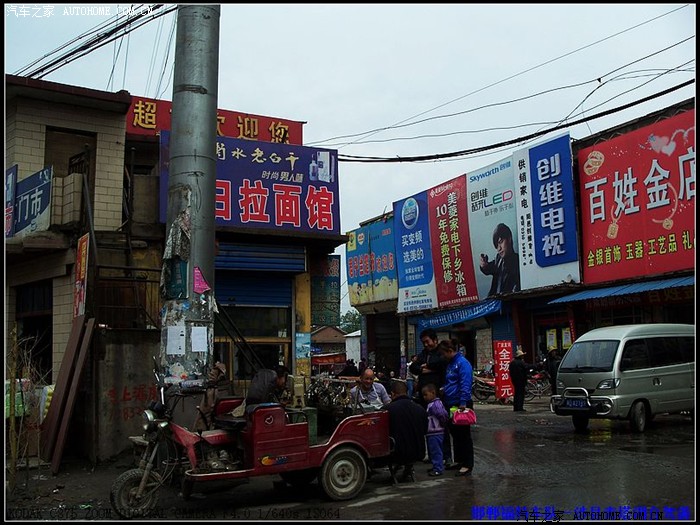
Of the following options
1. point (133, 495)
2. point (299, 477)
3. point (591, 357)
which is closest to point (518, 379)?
point (591, 357)

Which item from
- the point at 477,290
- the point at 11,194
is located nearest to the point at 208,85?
the point at 11,194

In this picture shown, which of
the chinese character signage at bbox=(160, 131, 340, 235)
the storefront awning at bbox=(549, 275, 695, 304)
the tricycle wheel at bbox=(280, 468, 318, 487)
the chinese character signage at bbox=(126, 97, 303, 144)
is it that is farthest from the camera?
the chinese character signage at bbox=(126, 97, 303, 144)

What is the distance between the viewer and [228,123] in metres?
20.6

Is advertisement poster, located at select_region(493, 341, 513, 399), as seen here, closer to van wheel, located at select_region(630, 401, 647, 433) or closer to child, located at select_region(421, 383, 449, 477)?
van wheel, located at select_region(630, 401, 647, 433)

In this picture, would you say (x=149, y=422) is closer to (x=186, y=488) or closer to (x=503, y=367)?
(x=186, y=488)

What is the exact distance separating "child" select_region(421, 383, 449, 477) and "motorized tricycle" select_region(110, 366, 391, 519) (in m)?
1.10

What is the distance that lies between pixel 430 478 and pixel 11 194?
33.0ft

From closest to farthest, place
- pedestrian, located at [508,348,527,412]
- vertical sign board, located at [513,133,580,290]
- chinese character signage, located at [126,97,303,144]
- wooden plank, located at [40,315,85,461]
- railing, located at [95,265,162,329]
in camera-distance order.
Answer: wooden plank, located at [40,315,85,461] < railing, located at [95,265,162,329] < pedestrian, located at [508,348,527,412] < chinese character signage, located at [126,97,303,144] < vertical sign board, located at [513,133,580,290]

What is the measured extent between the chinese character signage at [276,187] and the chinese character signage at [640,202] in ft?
29.1

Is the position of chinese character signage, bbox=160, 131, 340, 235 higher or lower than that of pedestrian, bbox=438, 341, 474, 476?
higher

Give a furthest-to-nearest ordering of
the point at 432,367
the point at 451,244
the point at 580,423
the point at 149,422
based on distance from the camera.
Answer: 1. the point at 451,244
2. the point at 580,423
3. the point at 432,367
4. the point at 149,422

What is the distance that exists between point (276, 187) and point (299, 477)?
759cm

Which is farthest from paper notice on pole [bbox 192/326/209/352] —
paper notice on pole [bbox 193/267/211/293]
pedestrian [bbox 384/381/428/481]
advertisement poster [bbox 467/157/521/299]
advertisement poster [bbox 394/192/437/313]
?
advertisement poster [bbox 394/192/437/313]

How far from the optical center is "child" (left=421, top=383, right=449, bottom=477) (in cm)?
930
